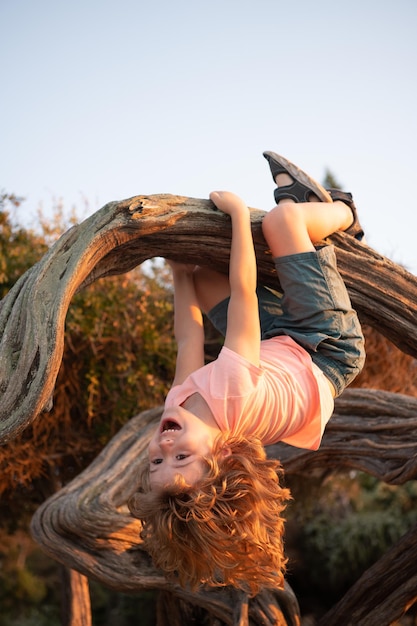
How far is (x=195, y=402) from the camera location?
10.5 ft

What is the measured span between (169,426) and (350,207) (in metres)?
1.55

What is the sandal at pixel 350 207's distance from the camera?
3.84m

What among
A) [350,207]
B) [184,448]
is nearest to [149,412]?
[350,207]

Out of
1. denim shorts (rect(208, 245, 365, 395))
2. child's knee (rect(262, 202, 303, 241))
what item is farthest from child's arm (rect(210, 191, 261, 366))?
denim shorts (rect(208, 245, 365, 395))

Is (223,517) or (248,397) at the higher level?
(248,397)

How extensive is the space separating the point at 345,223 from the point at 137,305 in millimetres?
3717

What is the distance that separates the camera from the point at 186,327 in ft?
11.8

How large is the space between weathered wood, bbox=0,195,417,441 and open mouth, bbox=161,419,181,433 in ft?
1.83

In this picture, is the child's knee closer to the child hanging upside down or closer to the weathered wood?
the child hanging upside down

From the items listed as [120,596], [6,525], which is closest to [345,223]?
[6,525]

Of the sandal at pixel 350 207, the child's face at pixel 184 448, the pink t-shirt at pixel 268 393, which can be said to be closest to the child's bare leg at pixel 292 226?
the sandal at pixel 350 207

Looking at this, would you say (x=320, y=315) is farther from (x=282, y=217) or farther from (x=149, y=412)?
(x=149, y=412)

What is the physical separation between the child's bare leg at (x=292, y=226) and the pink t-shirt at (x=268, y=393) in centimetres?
42

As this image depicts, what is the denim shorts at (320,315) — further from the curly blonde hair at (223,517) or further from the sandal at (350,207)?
the curly blonde hair at (223,517)
